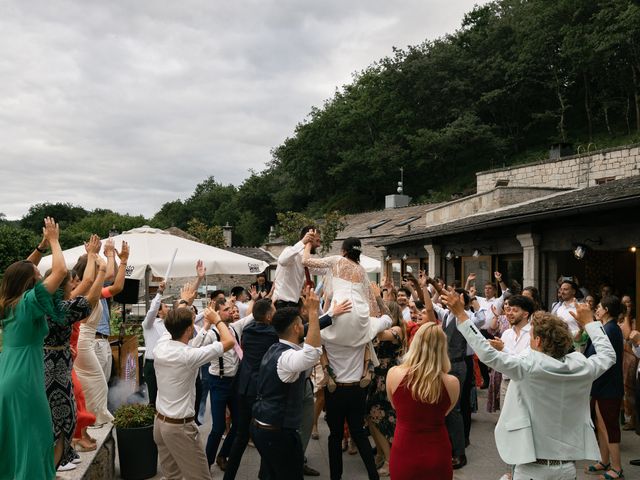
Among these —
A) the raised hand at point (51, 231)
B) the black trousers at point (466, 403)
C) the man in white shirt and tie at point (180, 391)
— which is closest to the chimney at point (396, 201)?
the black trousers at point (466, 403)

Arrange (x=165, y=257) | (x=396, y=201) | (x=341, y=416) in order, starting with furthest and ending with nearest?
(x=396, y=201) → (x=165, y=257) → (x=341, y=416)

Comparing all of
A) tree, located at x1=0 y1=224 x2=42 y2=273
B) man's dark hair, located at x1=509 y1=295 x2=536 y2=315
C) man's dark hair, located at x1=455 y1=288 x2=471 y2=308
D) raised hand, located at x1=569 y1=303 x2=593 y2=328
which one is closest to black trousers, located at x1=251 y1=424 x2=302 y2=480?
raised hand, located at x1=569 y1=303 x2=593 y2=328

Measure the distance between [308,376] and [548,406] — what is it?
212 cm

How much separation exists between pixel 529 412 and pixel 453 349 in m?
2.86

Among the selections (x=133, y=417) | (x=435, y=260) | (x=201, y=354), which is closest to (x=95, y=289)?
(x=201, y=354)

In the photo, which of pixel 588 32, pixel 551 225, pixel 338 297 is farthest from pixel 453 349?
pixel 588 32

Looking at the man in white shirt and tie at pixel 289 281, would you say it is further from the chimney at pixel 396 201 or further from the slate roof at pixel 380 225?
the chimney at pixel 396 201

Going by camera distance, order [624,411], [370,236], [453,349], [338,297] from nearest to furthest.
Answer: [338,297] → [453,349] → [624,411] → [370,236]

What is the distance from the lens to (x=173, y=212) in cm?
9738

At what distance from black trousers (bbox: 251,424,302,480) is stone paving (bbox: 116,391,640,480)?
1.84 m

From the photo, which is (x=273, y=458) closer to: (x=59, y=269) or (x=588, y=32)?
(x=59, y=269)

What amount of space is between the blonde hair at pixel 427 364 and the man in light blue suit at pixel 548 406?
24cm

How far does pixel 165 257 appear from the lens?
29.1 ft

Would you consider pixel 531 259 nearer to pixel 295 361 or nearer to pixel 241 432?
pixel 241 432
